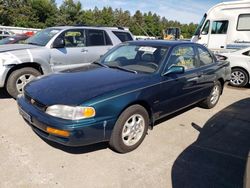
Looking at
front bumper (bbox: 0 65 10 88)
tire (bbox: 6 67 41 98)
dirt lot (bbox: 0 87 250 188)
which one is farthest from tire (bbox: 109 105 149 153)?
front bumper (bbox: 0 65 10 88)

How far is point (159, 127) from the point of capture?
183 inches

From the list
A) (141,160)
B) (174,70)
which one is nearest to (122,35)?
(174,70)

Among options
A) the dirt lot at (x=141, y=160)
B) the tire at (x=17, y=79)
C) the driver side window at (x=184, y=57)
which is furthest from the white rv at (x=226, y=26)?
the tire at (x=17, y=79)

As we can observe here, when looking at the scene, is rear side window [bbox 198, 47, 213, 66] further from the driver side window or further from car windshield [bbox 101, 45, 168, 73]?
car windshield [bbox 101, 45, 168, 73]

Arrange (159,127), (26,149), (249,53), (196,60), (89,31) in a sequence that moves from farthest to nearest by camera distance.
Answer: (249,53) → (89,31) → (196,60) → (159,127) → (26,149)

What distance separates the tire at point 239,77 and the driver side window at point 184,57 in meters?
4.41

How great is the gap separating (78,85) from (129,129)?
940 mm

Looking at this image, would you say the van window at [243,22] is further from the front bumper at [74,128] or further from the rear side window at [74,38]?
the front bumper at [74,128]

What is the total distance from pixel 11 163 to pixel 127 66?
7.47 feet

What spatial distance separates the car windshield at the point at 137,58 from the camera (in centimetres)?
422

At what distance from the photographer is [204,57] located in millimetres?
5398

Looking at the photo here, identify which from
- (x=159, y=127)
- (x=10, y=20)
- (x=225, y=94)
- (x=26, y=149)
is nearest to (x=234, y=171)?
(x=159, y=127)

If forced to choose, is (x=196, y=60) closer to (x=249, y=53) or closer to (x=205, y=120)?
(x=205, y=120)

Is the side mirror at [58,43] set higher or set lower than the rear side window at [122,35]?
lower
